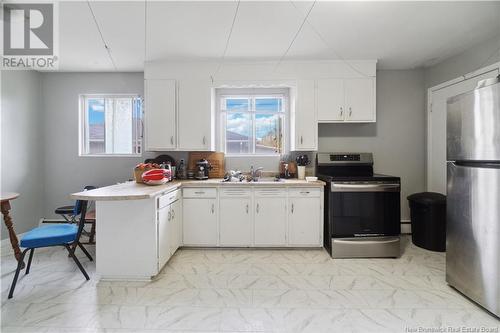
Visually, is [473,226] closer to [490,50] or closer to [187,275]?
[490,50]

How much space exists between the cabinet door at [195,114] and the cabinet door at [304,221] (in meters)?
1.46

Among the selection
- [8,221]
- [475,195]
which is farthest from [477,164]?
[8,221]

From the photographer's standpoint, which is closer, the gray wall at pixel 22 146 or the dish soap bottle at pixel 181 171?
the gray wall at pixel 22 146

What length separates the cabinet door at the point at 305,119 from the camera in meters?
3.26

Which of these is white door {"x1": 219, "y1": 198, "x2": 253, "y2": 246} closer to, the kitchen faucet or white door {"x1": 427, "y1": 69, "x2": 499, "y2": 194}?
the kitchen faucet

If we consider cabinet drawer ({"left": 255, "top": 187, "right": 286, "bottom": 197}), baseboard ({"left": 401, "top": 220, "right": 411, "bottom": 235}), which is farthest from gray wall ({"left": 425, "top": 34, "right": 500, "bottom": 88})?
cabinet drawer ({"left": 255, "top": 187, "right": 286, "bottom": 197})

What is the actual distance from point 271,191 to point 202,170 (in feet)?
3.40

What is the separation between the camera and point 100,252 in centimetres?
227

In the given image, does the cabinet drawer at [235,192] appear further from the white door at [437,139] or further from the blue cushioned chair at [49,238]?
the white door at [437,139]

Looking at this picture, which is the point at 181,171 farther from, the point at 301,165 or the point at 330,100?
the point at 330,100

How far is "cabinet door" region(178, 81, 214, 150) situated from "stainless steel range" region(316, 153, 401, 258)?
1809 mm

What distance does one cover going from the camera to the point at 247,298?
80.4 inches

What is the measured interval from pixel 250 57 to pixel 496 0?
2445 mm

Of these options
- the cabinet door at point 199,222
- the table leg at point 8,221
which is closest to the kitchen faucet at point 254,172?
the cabinet door at point 199,222
